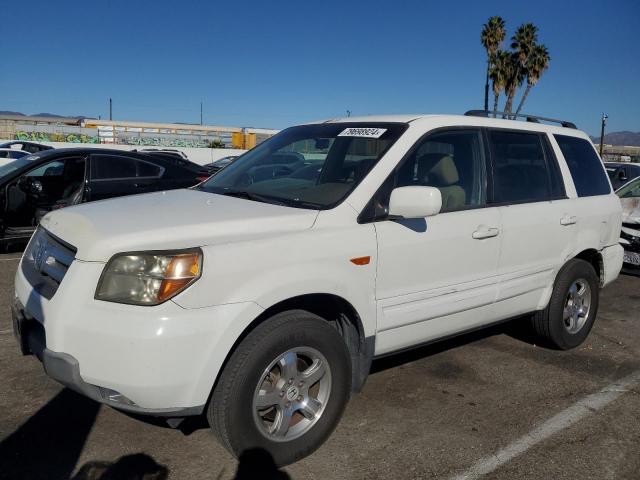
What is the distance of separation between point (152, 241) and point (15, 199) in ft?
18.8

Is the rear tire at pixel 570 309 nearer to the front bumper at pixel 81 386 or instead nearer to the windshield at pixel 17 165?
the front bumper at pixel 81 386

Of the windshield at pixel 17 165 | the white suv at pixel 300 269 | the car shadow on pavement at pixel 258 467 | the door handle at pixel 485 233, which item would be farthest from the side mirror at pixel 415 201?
the windshield at pixel 17 165

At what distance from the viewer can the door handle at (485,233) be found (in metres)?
3.66

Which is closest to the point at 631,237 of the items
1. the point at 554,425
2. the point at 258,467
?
the point at 554,425

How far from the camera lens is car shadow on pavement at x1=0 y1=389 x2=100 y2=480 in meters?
2.83

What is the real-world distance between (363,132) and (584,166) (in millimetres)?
2283

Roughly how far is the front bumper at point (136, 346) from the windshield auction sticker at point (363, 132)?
150 centimetres

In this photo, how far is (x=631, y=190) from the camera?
27.0 feet

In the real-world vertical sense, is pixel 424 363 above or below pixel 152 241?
below

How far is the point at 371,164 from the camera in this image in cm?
336

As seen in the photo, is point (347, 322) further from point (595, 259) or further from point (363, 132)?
point (595, 259)

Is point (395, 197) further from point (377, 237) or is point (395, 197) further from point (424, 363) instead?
point (424, 363)

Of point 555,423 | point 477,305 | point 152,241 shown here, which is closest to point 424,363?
point 477,305

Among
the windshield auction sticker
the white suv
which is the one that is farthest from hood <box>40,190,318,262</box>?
the windshield auction sticker
